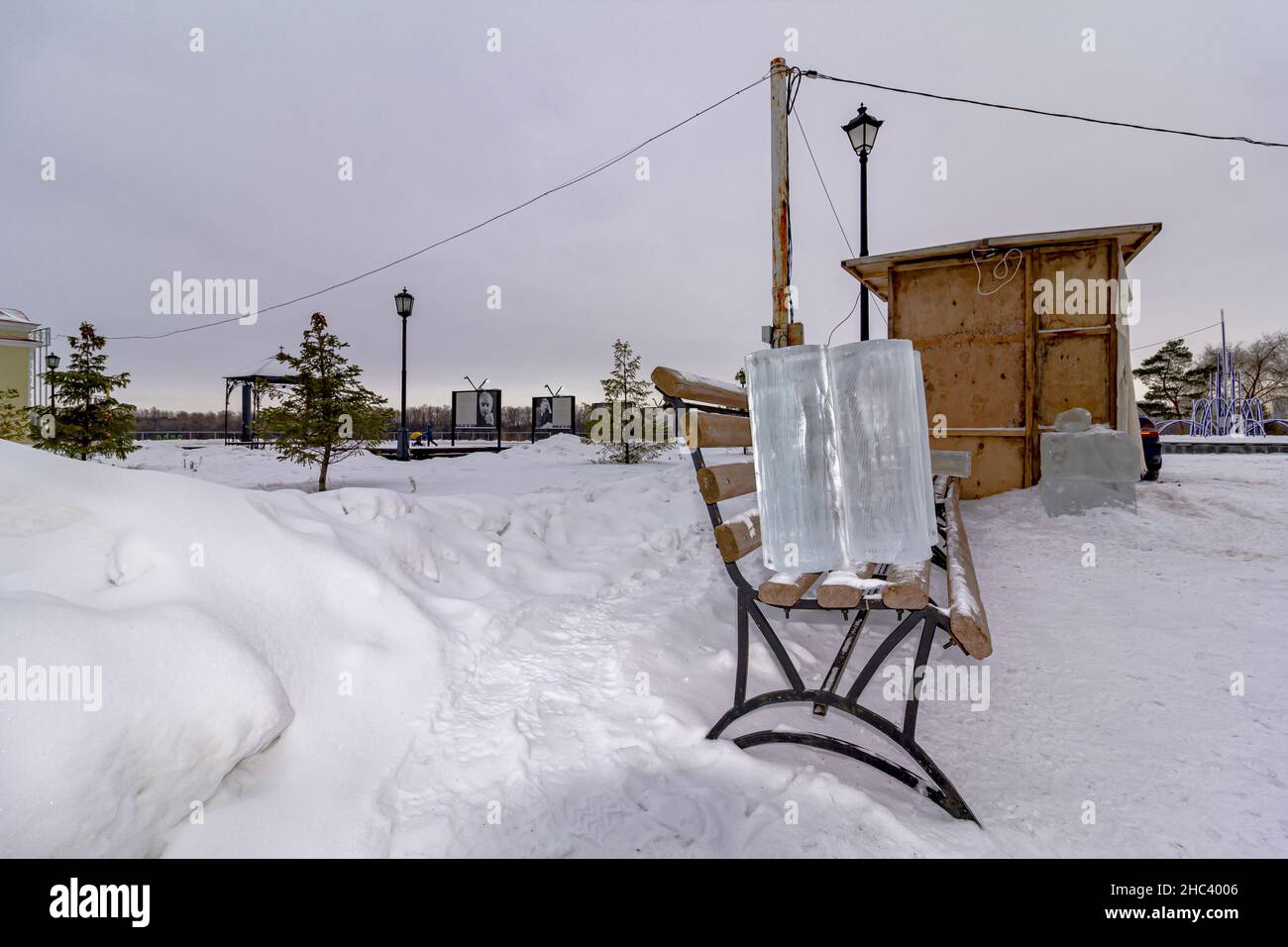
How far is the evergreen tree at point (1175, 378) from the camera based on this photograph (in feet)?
147

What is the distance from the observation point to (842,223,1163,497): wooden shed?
275 inches

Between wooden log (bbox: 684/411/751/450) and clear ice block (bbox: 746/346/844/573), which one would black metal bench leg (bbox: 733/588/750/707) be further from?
wooden log (bbox: 684/411/751/450)

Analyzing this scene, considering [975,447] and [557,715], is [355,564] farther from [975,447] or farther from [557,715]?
[975,447]

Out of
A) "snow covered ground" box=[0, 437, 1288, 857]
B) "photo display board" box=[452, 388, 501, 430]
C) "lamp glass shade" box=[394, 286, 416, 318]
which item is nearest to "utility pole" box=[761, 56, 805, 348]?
"snow covered ground" box=[0, 437, 1288, 857]

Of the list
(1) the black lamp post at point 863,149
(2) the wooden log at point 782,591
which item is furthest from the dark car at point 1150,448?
(2) the wooden log at point 782,591

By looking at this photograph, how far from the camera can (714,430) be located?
253 cm

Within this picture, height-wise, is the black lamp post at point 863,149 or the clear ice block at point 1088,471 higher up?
the black lamp post at point 863,149

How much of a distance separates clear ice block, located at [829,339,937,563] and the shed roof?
6418 mm

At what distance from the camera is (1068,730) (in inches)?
105

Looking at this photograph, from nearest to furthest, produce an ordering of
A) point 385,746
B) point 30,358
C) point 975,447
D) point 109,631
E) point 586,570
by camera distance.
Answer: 1. point 109,631
2. point 385,746
3. point 586,570
4. point 975,447
5. point 30,358

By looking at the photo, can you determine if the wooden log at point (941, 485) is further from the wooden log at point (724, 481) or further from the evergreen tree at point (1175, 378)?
the evergreen tree at point (1175, 378)
